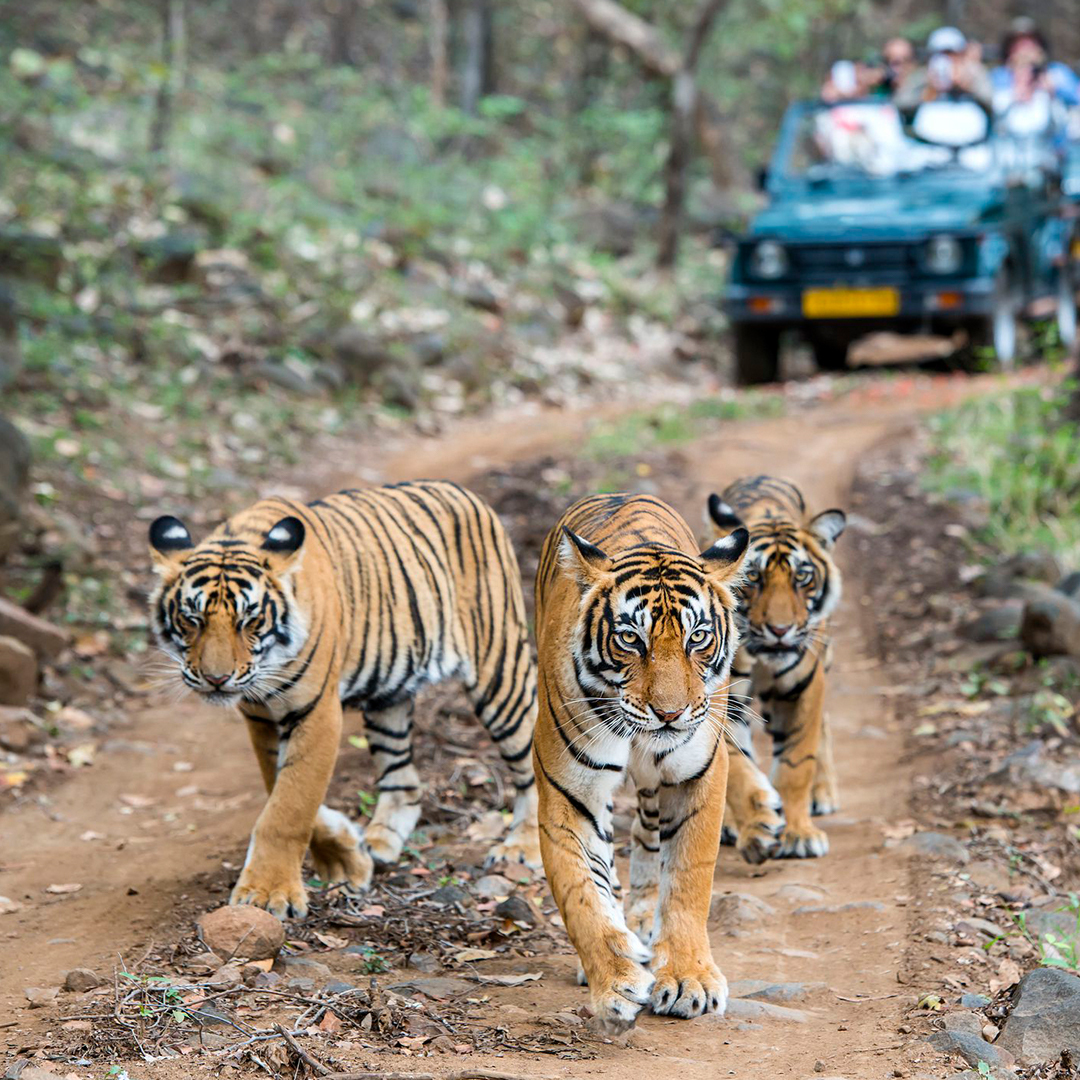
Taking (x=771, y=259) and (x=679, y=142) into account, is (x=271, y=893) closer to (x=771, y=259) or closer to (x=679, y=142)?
(x=771, y=259)

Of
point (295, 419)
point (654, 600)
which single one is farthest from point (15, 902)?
point (295, 419)

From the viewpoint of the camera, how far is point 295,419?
10953 mm

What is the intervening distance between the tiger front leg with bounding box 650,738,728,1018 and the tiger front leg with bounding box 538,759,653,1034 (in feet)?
0.23

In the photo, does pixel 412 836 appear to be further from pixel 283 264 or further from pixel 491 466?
pixel 283 264

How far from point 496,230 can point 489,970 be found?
13485 millimetres

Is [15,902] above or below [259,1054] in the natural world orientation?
below

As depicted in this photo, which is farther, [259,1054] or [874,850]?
[874,850]

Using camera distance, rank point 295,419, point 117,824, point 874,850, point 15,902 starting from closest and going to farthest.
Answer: point 15,902 → point 874,850 → point 117,824 → point 295,419

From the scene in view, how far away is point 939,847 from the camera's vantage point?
482 cm

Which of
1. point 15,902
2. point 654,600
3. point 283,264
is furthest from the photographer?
point 283,264

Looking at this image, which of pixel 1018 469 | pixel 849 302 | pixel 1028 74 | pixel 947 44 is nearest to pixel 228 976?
pixel 1018 469

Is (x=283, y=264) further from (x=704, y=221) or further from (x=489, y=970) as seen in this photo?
(x=489, y=970)

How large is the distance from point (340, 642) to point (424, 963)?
1.02 m

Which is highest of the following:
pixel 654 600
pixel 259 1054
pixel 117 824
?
pixel 654 600
